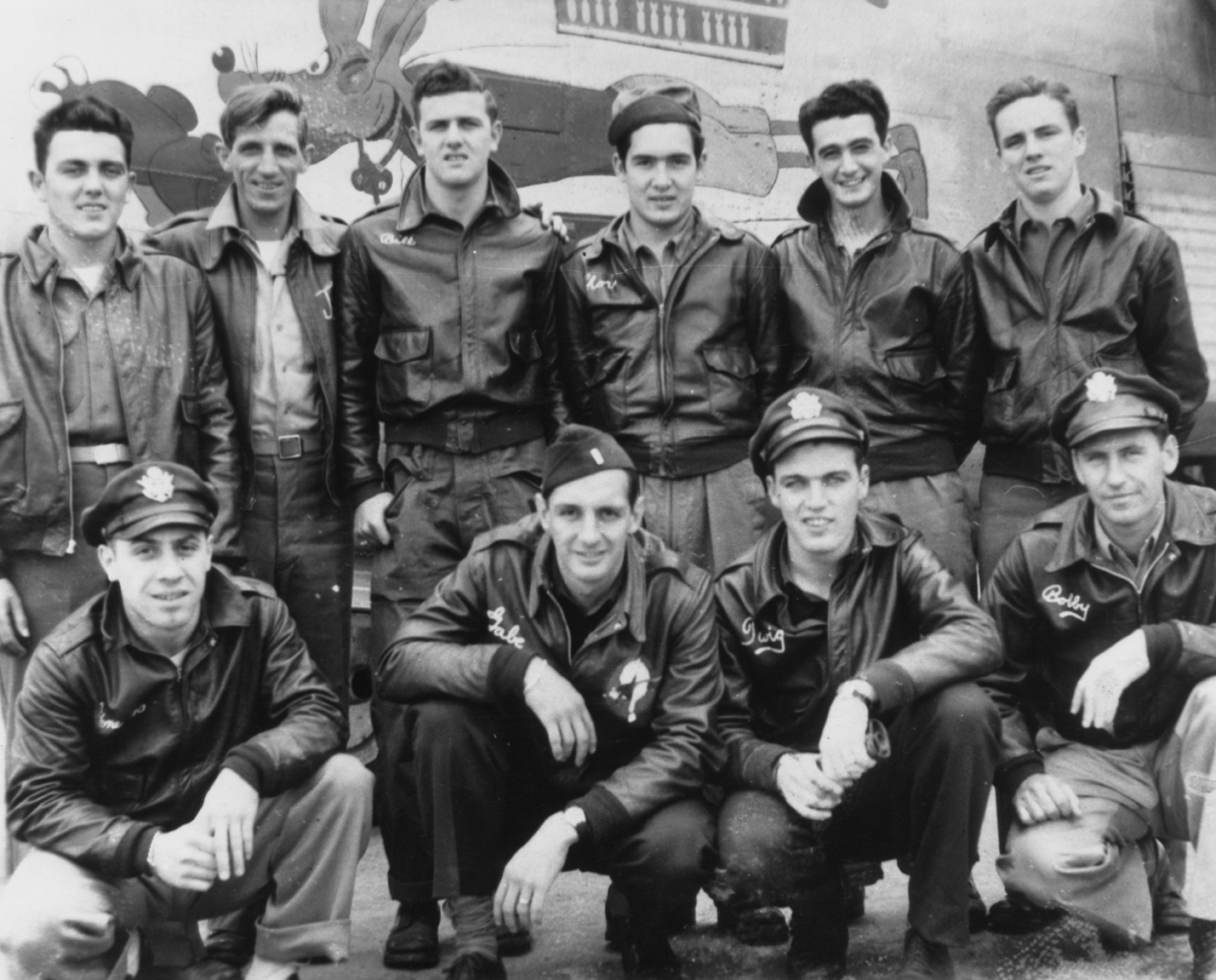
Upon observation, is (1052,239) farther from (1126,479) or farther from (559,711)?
(559,711)

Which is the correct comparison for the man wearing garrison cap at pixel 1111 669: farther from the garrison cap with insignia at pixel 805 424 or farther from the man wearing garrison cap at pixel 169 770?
the man wearing garrison cap at pixel 169 770

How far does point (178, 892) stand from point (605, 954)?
115 cm

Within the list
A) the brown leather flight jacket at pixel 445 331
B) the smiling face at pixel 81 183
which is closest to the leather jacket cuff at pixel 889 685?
the brown leather flight jacket at pixel 445 331

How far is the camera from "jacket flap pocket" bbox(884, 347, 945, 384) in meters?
4.09

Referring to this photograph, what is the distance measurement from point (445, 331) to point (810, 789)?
1.79 m

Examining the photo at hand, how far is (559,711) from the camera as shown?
3.24 meters

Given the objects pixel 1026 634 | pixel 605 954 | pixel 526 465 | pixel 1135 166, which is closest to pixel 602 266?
pixel 526 465

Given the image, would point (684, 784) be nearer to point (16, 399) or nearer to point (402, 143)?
point (16, 399)

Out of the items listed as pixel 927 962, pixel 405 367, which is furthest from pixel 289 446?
pixel 927 962

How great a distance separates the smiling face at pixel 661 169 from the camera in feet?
13.4

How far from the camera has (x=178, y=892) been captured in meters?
3.23

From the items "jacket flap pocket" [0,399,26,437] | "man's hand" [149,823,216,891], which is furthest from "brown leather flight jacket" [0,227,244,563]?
"man's hand" [149,823,216,891]

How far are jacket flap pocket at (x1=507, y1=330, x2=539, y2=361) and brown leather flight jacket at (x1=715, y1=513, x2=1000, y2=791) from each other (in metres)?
1.01

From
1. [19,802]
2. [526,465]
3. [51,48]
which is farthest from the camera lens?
[51,48]
